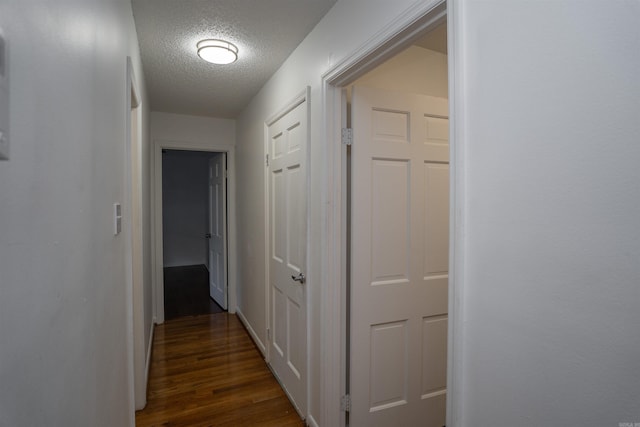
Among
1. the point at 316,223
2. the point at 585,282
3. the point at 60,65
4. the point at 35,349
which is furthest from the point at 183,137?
the point at 585,282

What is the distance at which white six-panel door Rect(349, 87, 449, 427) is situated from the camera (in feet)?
5.73

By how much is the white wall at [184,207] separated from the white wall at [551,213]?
6.46 metres

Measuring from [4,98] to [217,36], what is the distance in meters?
1.91

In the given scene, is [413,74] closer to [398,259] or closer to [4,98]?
[398,259]

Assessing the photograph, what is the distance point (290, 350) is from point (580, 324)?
198cm

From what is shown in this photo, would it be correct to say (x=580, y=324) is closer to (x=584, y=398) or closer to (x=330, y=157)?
(x=584, y=398)

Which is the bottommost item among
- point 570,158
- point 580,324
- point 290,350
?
point 290,350

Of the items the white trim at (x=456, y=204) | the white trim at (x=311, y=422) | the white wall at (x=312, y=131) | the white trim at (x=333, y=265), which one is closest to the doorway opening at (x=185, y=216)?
the white wall at (x=312, y=131)

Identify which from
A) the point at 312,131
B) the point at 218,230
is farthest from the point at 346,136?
the point at 218,230

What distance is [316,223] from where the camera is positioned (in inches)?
73.6

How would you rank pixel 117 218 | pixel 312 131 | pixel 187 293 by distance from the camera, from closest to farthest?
pixel 117 218, pixel 312 131, pixel 187 293

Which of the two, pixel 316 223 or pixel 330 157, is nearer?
pixel 330 157

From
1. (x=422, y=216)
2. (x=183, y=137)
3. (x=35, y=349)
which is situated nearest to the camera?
(x=35, y=349)

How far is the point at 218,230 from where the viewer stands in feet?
14.3
